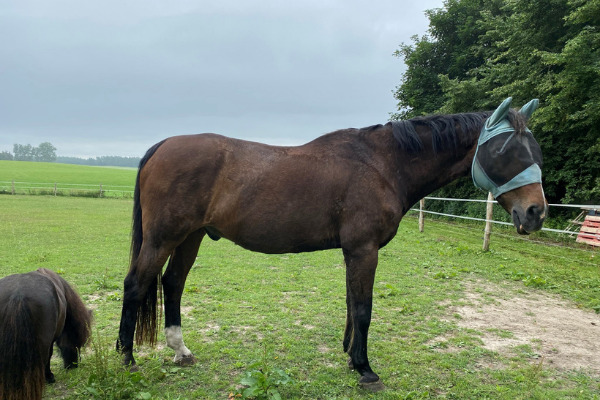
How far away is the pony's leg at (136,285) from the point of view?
3059mm

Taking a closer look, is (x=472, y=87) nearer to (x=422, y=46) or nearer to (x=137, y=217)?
(x=422, y=46)

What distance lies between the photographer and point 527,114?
9.87ft

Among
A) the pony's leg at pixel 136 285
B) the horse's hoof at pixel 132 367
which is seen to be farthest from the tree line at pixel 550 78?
the horse's hoof at pixel 132 367

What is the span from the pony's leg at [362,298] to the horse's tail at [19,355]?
7.72 feet

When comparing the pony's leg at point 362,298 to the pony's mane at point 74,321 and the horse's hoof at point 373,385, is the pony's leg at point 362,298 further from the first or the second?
the pony's mane at point 74,321

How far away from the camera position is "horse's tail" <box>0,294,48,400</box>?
2.29 metres

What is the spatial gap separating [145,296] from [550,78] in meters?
14.5

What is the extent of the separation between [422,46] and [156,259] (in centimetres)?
2364

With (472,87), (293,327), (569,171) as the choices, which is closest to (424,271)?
(293,327)

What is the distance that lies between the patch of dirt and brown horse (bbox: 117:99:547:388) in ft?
5.98

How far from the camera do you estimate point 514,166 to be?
291 centimetres

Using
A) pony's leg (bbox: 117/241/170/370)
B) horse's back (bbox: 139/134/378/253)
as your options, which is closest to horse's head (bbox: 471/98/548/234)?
horse's back (bbox: 139/134/378/253)

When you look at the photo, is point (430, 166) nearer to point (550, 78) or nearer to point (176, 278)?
point (176, 278)

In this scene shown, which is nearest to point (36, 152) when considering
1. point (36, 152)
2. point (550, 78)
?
point (36, 152)
